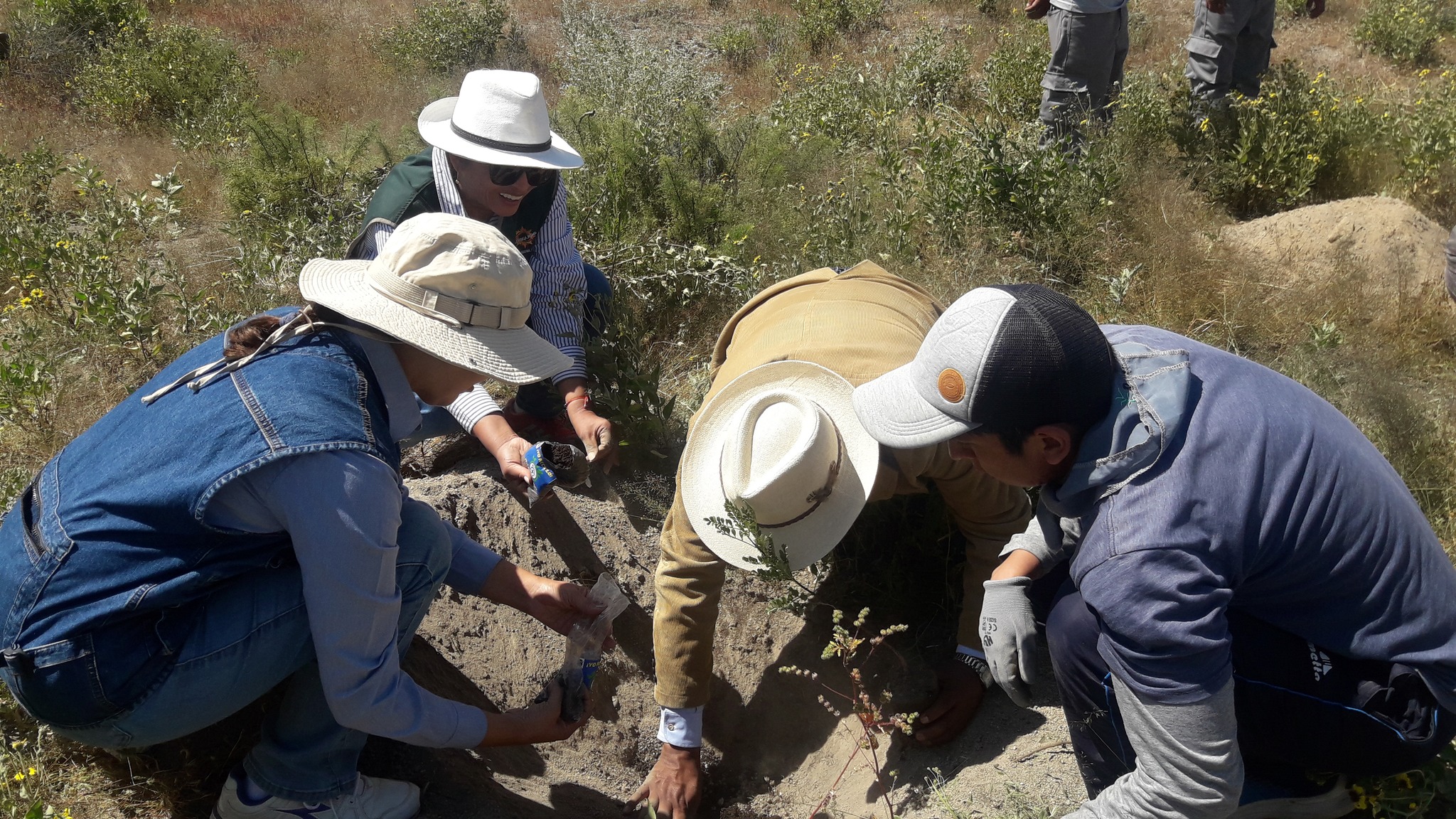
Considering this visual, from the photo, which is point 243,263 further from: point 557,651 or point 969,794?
point 969,794

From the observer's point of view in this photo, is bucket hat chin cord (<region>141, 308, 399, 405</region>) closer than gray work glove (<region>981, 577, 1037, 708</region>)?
Yes

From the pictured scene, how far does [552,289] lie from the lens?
135 inches

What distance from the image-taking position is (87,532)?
177cm

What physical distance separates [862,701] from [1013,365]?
976mm

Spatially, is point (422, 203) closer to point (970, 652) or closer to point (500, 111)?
point (500, 111)

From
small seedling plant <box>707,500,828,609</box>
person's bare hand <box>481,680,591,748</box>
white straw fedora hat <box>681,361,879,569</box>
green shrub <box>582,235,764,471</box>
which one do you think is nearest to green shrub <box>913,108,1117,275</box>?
green shrub <box>582,235,764,471</box>

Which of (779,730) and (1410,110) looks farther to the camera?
(1410,110)

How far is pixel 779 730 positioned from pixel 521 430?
1421mm

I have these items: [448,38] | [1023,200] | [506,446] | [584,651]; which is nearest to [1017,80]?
[1023,200]

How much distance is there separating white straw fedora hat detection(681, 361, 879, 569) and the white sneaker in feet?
2.94

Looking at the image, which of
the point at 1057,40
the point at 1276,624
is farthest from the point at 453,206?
the point at 1057,40

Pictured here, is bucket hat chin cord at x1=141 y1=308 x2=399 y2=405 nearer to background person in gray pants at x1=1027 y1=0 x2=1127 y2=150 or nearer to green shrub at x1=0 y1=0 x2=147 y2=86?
background person in gray pants at x1=1027 y1=0 x2=1127 y2=150

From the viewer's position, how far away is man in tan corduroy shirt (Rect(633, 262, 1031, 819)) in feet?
7.64

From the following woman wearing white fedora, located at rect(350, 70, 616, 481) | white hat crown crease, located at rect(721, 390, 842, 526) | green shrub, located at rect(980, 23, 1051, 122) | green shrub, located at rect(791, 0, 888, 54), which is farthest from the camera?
green shrub, located at rect(791, 0, 888, 54)
